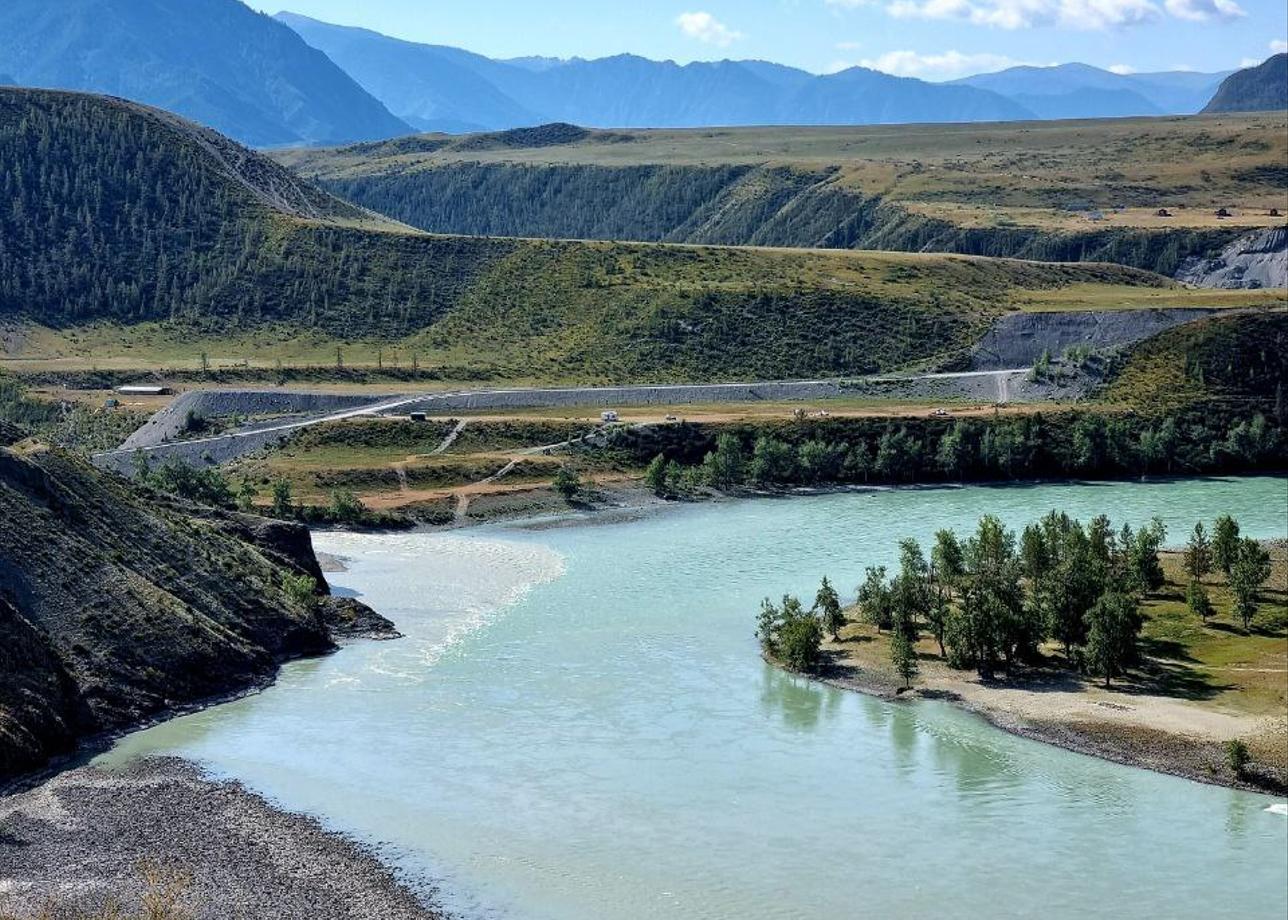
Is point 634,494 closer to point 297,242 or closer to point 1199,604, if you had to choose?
point 1199,604

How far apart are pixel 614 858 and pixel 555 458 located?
259 ft

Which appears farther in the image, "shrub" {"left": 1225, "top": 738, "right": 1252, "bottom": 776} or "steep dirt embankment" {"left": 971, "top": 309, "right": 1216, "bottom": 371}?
"steep dirt embankment" {"left": 971, "top": 309, "right": 1216, "bottom": 371}

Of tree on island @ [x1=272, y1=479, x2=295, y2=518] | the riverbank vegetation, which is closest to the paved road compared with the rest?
tree on island @ [x1=272, y1=479, x2=295, y2=518]

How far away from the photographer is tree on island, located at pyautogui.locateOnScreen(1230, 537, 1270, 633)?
265 feet

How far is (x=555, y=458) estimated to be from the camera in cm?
13262

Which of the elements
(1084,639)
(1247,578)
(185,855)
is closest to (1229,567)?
(1247,578)

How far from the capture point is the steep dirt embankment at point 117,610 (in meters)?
65.5

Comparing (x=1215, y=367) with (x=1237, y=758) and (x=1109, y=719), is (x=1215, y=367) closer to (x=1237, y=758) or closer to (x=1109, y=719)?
(x=1109, y=719)

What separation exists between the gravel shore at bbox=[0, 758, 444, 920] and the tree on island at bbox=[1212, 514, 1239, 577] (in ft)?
175

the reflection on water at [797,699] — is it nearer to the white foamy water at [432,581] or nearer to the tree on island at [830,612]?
the tree on island at [830,612]

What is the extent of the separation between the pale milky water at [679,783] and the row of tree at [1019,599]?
166 inches

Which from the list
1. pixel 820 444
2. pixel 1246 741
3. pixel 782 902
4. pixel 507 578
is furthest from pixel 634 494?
pixel 782 902

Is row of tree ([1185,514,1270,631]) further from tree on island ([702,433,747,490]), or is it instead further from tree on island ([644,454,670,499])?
tree on island ([644,454,670,499])

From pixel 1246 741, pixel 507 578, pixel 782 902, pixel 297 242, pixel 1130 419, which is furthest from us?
pixel 297 242
